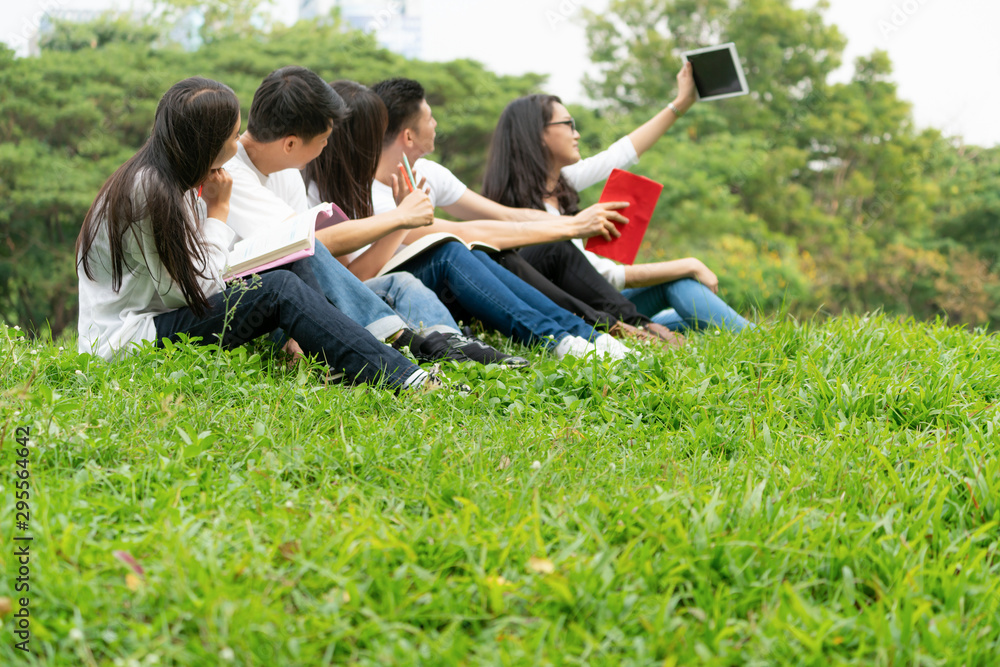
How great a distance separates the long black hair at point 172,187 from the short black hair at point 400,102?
146cm

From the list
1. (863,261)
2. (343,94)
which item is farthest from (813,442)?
(863,261)

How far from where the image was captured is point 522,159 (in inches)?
179

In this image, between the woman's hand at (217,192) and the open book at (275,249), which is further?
the woman's hand at (217,192)

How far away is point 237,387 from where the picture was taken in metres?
2.60

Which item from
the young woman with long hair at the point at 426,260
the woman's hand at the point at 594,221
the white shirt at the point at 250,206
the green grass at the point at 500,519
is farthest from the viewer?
the woman's hand at the point at 594,221

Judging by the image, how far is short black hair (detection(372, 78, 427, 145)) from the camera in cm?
412

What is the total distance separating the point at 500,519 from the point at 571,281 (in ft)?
7.57

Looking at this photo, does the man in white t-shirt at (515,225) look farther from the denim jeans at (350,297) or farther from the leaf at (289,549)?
the leaf at (289,549)

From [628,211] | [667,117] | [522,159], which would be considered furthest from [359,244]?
[667,117]

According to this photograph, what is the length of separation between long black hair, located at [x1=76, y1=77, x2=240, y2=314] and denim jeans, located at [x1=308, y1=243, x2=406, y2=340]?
45 cm

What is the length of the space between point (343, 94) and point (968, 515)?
304 cm

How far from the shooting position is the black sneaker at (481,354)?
10.00 ft

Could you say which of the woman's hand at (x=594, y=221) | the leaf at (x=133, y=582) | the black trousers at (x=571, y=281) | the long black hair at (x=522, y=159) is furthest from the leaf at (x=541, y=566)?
the long black hair at (x=522, y=159)

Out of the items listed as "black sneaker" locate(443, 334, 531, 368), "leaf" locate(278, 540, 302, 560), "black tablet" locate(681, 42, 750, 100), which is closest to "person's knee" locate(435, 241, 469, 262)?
"black sneaker" locate(443, 334, 531, 368)
